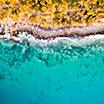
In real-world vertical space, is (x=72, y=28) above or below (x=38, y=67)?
above

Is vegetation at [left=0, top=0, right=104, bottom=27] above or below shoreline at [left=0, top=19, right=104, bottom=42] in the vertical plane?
above

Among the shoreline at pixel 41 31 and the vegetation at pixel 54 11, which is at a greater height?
the vegetation at pixel 54 11

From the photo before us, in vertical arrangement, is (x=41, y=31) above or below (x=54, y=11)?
below

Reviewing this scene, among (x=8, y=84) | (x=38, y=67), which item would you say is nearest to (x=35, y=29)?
(x=38, y=67)

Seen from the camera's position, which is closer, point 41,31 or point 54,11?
point 54,11

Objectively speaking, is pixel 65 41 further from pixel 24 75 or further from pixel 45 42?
pixel 24 75

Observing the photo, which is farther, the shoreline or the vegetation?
the shoreline

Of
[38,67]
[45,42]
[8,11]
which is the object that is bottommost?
[38,67]

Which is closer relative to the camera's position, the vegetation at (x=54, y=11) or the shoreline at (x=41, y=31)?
the vegetation at (x=54, y=11)
